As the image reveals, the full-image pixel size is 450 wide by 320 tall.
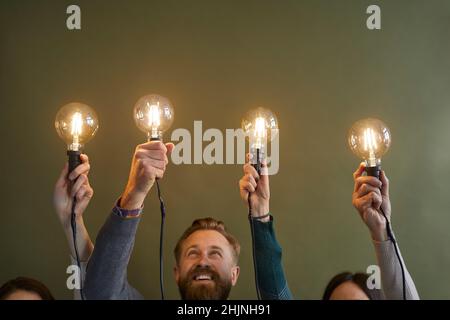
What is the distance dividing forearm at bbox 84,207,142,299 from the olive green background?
23.9 inches

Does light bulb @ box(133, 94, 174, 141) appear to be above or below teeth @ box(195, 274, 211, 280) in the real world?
above

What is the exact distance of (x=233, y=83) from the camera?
2.06 metres

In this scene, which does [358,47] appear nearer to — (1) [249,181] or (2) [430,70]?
(2) [430,70]

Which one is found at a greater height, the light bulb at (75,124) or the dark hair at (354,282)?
the light bulb at (75,124)

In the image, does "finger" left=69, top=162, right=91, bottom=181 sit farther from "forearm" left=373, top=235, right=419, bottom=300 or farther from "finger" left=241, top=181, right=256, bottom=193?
"forearm" left=373, top=235, right=419, bottom=300

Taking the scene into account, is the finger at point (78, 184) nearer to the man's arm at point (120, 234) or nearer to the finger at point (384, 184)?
the man's arm at point (120, 234)

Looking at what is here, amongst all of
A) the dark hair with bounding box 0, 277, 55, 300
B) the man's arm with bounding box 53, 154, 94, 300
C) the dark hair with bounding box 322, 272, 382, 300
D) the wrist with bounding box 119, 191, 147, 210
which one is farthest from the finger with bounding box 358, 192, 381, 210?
the dark hair with bounding box 0, 277, 55, 300

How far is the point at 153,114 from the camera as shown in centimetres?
145

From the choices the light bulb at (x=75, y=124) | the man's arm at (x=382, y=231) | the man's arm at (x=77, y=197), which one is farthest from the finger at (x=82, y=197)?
the man's arm at (x=382, y=231)

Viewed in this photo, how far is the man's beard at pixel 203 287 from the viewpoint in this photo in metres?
1.59

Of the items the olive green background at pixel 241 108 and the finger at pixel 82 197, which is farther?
the olive green background at pixel 241 108

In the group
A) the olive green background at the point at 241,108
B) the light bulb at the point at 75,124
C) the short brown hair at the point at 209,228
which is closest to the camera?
the light bulb at the point at 75,124

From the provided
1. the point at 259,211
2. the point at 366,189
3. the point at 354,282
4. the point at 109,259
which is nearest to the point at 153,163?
the point at 109,259

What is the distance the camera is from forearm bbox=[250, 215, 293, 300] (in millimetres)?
1510
